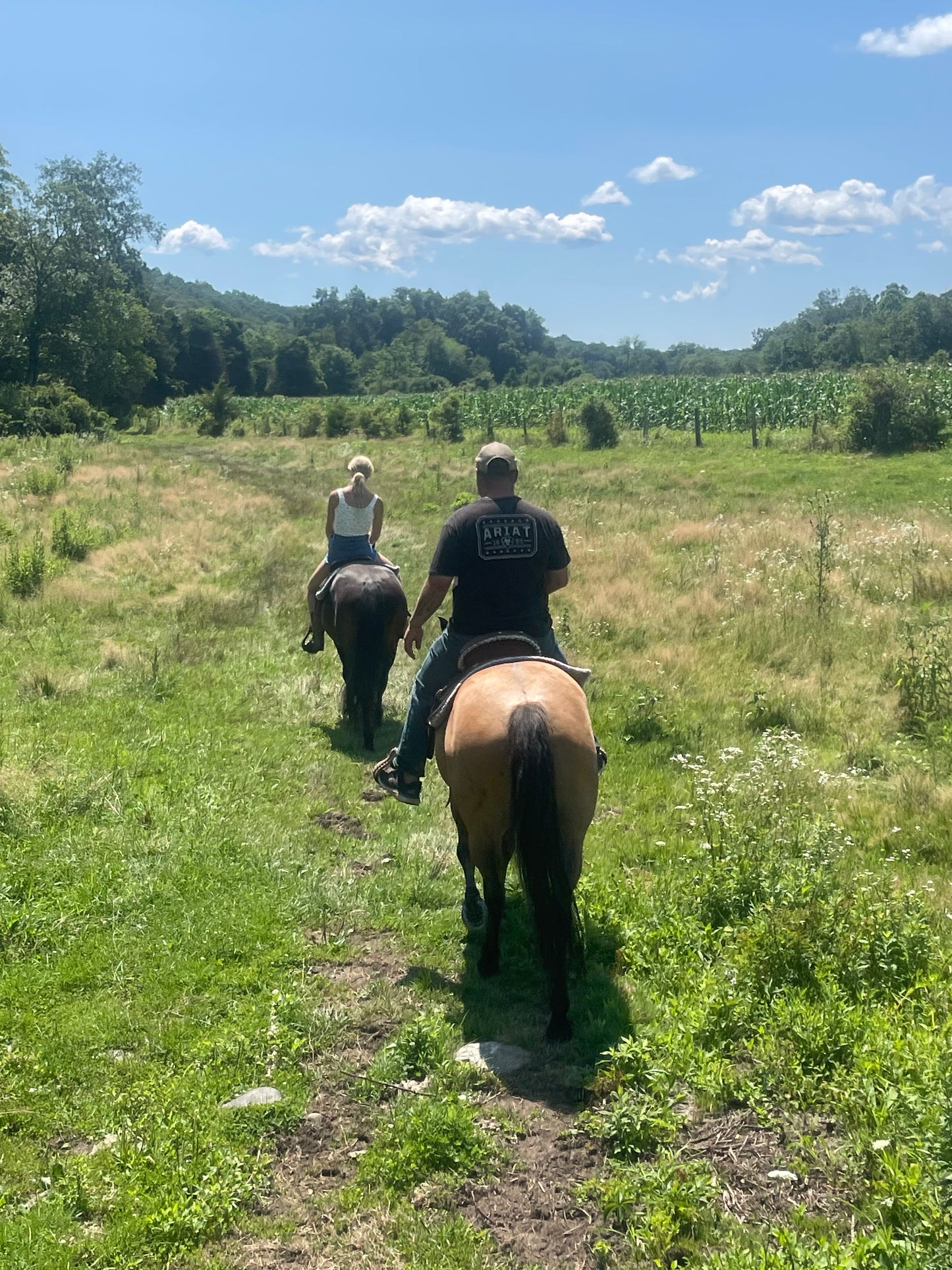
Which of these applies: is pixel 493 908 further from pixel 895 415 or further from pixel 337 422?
pixel 337 422

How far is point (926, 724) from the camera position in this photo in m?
7.91

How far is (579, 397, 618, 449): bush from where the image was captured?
34344 mm

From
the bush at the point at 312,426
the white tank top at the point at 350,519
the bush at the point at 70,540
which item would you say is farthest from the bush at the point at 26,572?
the bush at the point at 312,426

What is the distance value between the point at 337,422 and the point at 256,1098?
47.5 meters

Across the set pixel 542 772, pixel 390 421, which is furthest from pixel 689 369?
pixel 542 772

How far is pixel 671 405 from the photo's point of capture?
141 feet

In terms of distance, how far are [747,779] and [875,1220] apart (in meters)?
4.04

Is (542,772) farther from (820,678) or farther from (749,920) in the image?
(820,678)

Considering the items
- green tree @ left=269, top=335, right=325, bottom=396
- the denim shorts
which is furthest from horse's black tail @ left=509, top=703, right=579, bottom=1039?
green tree @ left=269, top=335, right=325, bottom=396

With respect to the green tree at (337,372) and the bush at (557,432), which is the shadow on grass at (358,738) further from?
the green tree at (337,372)

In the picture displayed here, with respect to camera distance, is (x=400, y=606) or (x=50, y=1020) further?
(x=400, y=606)

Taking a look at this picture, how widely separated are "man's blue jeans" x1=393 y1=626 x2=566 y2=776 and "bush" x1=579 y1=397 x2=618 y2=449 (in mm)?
29909

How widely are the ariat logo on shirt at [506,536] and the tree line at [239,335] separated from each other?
31535 mm

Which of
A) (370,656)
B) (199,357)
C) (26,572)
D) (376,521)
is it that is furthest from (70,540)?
(199,357)
